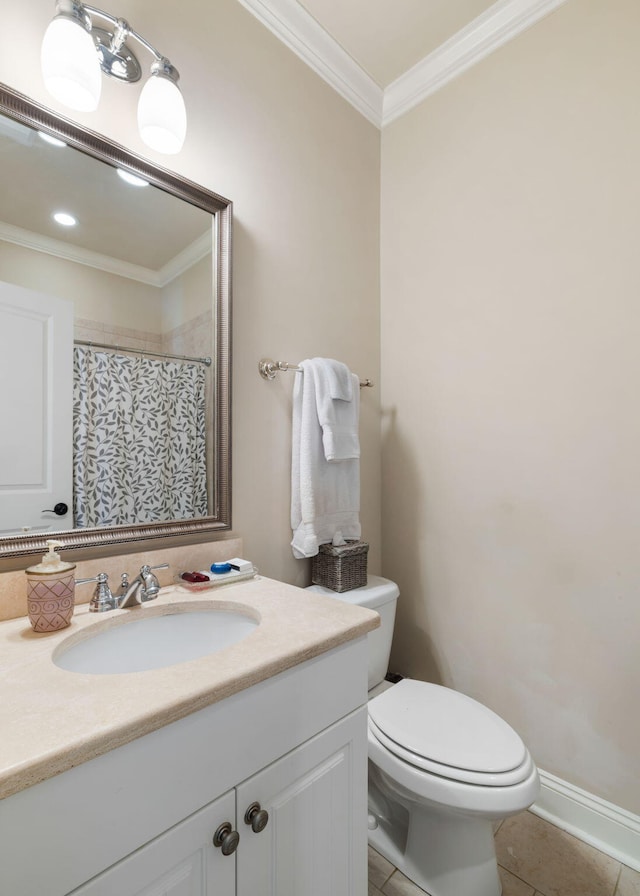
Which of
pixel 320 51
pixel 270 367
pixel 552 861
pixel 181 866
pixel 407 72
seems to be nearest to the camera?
pixel 181 866

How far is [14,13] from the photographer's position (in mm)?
964

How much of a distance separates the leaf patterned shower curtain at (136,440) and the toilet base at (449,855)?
1.05 metres

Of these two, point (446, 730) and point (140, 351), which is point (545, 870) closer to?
point (446, 730)

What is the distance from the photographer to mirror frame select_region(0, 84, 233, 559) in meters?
0.94

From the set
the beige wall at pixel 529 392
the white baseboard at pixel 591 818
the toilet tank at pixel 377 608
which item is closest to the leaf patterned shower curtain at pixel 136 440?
the toilet tank at pixel 377 608

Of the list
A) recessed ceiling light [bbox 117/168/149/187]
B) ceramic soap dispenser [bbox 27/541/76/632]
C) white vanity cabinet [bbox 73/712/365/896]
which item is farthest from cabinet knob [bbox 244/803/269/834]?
recessed ceiling light [bbox 117/168/149/187]

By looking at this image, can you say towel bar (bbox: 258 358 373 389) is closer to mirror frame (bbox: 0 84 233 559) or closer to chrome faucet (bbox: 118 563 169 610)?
mirror frame (bbox: 0 84 233 559)

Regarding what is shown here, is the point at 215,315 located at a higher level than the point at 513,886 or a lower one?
higher

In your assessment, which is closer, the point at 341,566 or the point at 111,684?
the point at 111,684

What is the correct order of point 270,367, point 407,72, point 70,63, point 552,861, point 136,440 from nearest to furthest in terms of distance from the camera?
point 70,63 → point 136,440 → point 552,861 → point 270,367 → point 407,72

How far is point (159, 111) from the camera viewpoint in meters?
1.07

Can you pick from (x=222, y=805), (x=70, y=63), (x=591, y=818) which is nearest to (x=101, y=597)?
(x=222, y=805)

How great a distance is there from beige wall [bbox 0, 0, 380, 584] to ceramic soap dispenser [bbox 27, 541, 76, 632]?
0.57 m

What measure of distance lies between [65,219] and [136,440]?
0.55 meters
